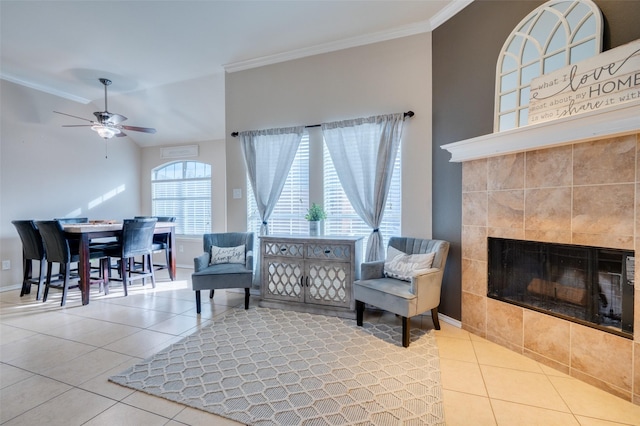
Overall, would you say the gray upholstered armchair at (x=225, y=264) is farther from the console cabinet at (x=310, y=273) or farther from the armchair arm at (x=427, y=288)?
the armchair arm at (x=427, y=288)

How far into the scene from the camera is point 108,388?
2.02 metres

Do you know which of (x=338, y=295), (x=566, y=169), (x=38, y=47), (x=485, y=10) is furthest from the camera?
(x=38, y=47)

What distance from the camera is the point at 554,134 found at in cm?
217

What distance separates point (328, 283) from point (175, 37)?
10.8 ft

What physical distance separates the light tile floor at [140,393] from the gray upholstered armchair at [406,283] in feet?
1.27

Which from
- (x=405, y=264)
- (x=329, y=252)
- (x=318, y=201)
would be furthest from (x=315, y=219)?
(x=405, y=264)

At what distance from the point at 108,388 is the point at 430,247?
2869 millimetres

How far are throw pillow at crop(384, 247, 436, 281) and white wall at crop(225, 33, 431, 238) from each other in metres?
0.39

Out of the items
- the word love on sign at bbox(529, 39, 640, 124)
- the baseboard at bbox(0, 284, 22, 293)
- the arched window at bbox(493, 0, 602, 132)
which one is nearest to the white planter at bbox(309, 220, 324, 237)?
the arched window at bbox(493, 0, 602, 132)

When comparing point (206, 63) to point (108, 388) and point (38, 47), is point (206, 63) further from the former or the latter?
point (108, 388)

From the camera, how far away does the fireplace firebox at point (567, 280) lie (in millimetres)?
1973

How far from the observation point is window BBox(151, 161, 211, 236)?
588cm

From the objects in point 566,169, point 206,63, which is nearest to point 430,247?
point 566,169

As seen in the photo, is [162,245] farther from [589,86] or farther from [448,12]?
[589,86]
